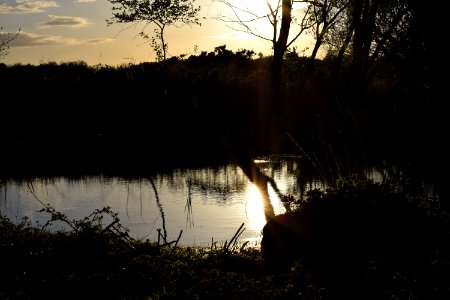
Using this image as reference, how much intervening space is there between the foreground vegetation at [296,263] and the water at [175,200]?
3945mm

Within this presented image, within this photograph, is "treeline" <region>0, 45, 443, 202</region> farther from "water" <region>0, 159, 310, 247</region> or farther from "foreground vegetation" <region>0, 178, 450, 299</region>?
"foreground vegetation" <region>0, 178, 450, 299</region>

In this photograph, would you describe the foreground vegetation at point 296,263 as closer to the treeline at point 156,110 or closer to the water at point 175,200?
the water at point 175,200

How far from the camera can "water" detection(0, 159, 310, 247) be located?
56.8ft

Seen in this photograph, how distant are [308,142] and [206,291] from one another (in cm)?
2366

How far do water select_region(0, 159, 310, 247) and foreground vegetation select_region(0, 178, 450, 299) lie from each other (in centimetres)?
395

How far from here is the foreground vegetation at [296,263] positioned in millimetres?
7570

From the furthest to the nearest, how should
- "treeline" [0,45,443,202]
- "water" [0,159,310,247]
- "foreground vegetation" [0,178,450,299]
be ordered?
"treeline" [0,45,443,202] < "water" [0,159,310,247] < "foreground vegetation" [0,178,450,299]

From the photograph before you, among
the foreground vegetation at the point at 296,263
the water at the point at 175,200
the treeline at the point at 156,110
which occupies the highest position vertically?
the treeline at the point at 156,110

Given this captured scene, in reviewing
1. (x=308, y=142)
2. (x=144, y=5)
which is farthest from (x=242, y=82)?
(x=308, y=142)

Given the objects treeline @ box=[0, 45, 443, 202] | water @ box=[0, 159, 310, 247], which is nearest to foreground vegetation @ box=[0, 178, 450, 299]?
water @ box=[0, 159, 310, 247]

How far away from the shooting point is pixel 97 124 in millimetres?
46188

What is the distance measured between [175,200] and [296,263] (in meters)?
13.8

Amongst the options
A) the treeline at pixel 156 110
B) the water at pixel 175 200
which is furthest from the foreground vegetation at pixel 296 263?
the treeline at pixel 156 110

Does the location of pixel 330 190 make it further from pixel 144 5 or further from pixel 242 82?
pixel 144 5
